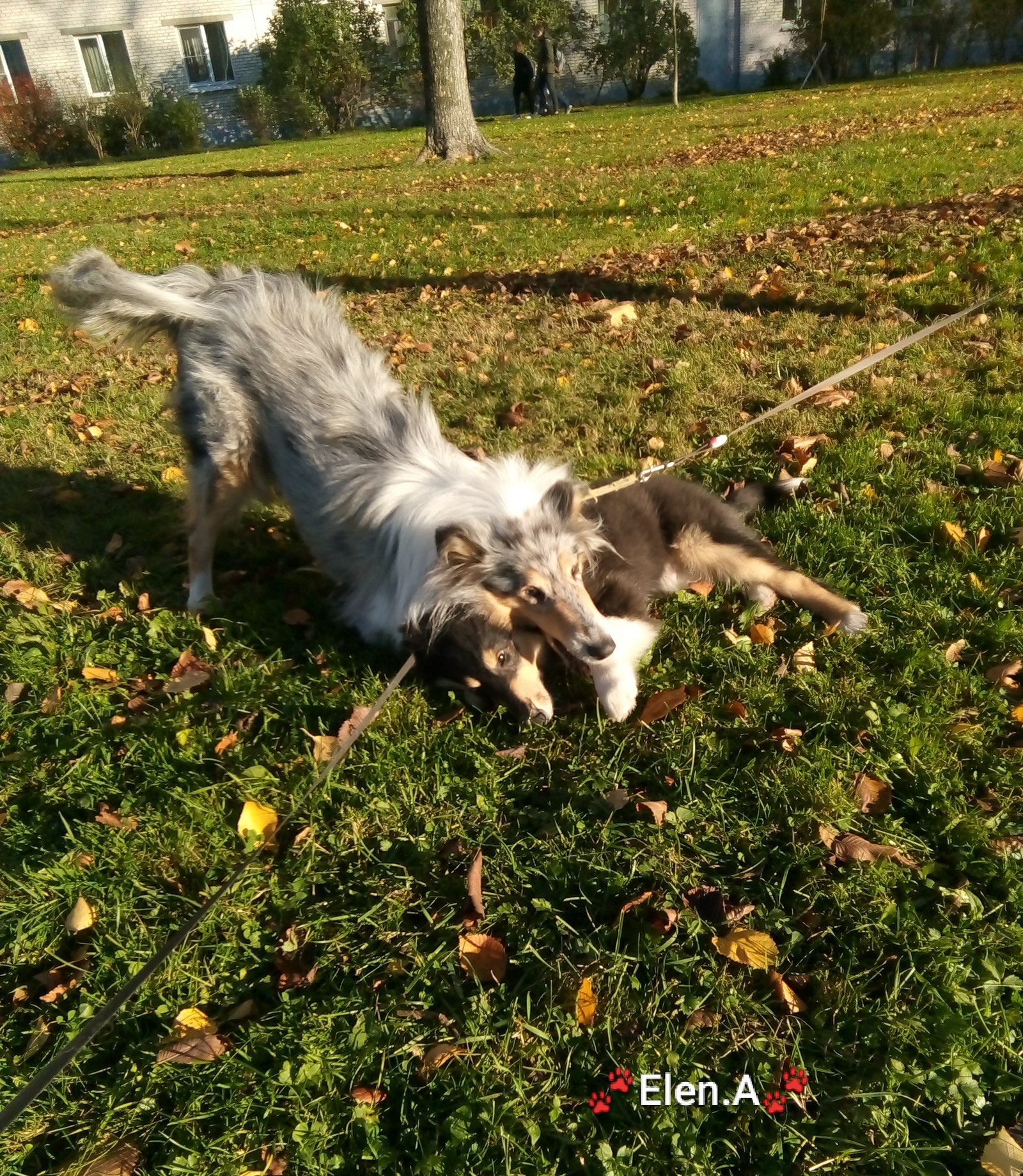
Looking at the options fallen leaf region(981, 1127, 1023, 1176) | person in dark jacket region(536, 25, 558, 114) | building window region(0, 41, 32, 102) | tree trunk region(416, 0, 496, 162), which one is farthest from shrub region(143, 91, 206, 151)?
fallen leaf region(981, 1127, 1023, 1176)

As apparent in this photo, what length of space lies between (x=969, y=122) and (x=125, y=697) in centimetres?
1750

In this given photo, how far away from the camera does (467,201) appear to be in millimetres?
13180

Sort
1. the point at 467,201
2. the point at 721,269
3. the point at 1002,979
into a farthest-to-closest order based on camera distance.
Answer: the point at 467,201 → the point at 721,269 → the point at 1002,979

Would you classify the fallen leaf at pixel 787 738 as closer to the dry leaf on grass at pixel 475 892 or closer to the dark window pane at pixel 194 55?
the dry leaf on grass at pixel 475 892

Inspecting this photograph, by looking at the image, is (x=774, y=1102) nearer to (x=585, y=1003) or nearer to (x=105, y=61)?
(x=585, y=1003)

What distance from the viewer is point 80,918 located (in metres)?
2.99

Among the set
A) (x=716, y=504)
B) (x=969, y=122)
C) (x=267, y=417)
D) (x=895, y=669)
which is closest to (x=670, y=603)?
(x=716, y=504)

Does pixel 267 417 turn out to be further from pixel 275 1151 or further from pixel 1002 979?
pixel 1002 979

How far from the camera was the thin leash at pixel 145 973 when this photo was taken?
2039mm

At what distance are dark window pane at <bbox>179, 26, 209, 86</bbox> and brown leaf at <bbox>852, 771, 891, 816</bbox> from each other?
42955mm

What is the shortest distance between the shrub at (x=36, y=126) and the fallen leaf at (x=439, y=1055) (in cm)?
4059

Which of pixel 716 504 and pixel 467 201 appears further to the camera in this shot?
pixel 467 201

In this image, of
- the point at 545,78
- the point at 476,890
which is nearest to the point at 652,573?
the point at 476,890

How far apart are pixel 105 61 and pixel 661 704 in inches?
1713
